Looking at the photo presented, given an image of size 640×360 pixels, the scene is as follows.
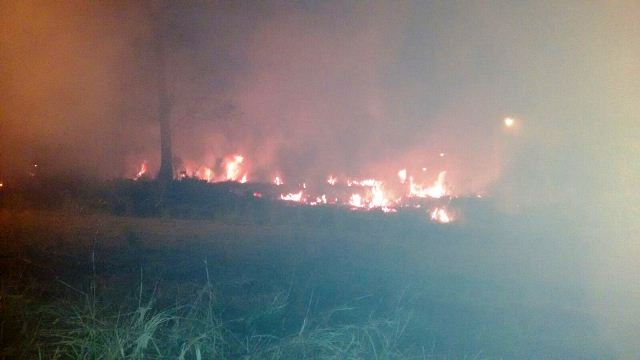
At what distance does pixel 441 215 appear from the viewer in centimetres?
1891

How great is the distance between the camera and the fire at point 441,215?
717 inches

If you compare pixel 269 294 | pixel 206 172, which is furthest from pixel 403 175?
pixel 269 294

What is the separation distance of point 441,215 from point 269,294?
1316 cm

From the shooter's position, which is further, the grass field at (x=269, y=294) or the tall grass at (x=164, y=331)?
the grass field at (x=269, y=294)

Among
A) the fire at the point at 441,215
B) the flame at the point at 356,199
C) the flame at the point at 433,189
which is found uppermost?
the flame at the point at 433,189

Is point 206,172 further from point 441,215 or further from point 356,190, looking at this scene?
point 441,215

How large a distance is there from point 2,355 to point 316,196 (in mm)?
17747

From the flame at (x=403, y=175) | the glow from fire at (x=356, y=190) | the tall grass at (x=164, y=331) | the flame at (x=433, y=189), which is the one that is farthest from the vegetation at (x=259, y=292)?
the flame at (x=403, y=175)

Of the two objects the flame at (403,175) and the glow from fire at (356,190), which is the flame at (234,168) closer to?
the glow from fire at (356,190)

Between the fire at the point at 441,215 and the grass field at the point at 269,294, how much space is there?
498 cm

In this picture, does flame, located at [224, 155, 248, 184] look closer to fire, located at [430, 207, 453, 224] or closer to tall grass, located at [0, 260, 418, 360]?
fire, located at [430, 207, 453, 224]

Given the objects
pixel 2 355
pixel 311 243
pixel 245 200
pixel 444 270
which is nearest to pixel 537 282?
pixel 444 270

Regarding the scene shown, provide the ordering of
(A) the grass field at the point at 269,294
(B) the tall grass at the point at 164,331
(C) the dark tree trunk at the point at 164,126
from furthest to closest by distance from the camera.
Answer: (C) the dark tree trunk at the point at 164,126, (A) the grass field at the point at 269,294, (B) the tall grass at the point at 164,331

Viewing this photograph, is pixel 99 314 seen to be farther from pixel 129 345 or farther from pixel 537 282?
pixel 537 282
